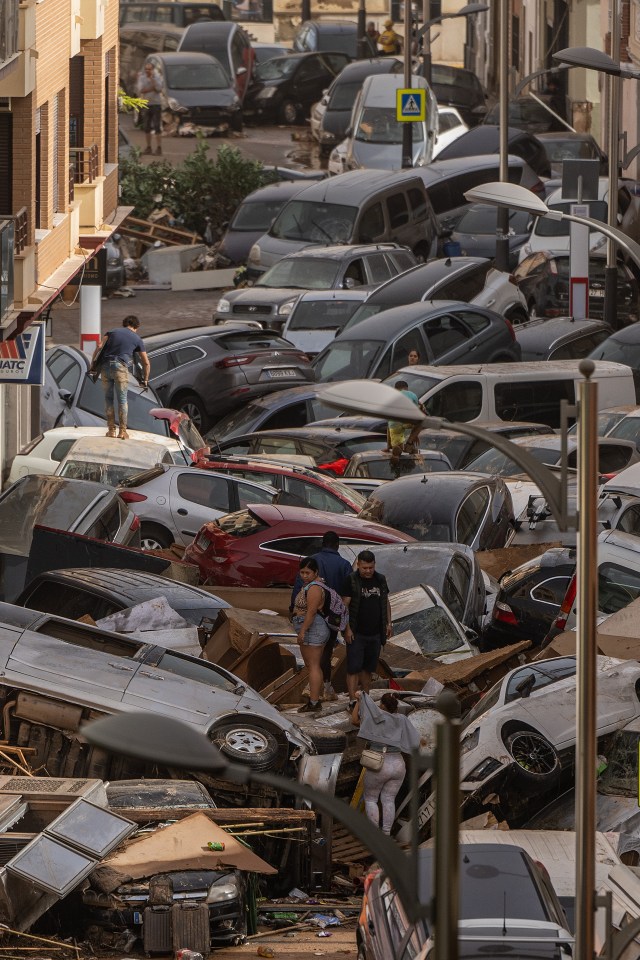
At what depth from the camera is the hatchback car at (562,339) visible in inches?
1126

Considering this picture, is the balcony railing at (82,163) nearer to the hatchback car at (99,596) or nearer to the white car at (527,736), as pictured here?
the hatchback car at (99,596)

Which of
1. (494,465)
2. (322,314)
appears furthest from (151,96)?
(494,465)

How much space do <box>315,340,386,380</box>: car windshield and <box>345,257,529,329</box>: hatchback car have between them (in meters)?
1.00

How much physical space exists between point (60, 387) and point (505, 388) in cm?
595

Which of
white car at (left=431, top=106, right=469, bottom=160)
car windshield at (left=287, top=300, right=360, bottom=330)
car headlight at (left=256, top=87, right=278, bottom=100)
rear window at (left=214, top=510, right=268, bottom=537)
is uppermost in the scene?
car headlight at (left=256, top=87, right=278, bottom=100)

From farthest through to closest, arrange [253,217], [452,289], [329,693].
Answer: [253,217]
[452,289]
[329,693]

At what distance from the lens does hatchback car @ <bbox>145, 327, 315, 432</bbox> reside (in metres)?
27.5

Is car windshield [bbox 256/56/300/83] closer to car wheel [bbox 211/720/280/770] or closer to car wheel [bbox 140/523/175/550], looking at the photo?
car wheel [bbox 140/523/175/550]

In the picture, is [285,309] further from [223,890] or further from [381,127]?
[223,890]

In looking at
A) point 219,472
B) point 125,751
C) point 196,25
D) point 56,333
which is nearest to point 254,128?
point 196,25

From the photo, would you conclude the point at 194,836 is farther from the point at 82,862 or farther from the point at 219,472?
the point at 219,472

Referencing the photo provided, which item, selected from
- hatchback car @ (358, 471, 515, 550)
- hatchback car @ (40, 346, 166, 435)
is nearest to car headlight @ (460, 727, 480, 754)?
hatchback car @ (358, 471, 515, 550)

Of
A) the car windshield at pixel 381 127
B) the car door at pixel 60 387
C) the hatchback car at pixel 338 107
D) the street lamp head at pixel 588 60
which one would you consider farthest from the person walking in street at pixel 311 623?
the hatchback car at pixel 338 107

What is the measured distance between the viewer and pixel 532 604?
690 inches
